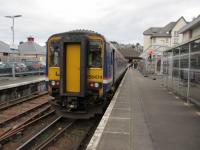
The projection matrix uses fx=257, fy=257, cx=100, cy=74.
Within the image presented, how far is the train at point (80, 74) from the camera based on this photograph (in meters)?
8.38

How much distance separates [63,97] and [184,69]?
20.6 feet

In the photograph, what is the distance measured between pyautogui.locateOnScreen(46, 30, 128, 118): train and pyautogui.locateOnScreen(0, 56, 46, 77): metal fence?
10635 mm

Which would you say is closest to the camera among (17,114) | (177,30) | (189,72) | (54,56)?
(54,56)

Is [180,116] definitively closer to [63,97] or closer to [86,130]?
[86,130]

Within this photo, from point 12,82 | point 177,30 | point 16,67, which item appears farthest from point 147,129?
point 177,30

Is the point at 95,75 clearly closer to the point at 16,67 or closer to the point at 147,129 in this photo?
the point at 147,129

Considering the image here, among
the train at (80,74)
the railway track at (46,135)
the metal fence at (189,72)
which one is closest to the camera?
the railway track at (46,135)

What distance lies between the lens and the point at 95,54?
28.5 feet

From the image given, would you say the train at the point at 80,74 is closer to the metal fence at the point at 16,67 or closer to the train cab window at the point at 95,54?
the train cab window at the point at 95,54

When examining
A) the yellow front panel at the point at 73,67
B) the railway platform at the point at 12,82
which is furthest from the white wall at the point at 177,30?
the yellow front panel at the point at 73,67

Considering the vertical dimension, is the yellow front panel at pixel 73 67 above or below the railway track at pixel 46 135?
above

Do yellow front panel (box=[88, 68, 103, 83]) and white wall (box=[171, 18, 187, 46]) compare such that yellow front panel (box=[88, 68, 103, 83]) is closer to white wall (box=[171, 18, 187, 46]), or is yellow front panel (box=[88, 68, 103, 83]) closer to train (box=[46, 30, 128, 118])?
train (box=[46, 30, 128, 118])

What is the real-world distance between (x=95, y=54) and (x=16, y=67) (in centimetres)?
1399

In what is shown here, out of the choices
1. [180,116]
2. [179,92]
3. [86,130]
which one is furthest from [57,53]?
[179,92]
